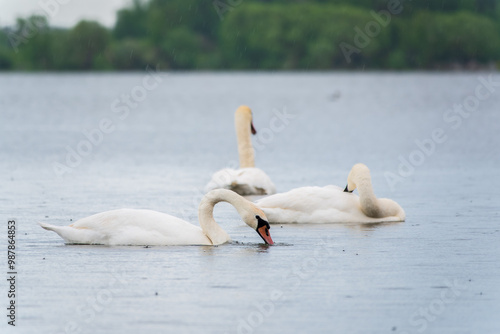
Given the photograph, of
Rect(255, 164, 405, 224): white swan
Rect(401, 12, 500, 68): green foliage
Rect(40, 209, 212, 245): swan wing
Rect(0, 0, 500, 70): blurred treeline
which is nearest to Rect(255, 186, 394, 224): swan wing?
Rect(255, 164, 405, 224): white swan

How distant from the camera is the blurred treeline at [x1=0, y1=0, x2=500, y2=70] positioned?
123375mm

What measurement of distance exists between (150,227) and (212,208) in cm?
71

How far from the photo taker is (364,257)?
11.5 meters

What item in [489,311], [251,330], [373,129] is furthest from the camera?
[373,129]

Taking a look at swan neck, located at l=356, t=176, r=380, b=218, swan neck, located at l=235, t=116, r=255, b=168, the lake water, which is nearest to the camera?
the lake water

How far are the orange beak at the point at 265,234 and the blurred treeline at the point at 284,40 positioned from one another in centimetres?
10660

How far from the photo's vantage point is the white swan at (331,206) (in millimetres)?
14047

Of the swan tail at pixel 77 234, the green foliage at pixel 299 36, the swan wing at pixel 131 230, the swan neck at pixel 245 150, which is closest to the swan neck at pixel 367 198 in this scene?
the swan wing at pixel 131 230

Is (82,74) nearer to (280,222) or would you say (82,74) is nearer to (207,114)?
(207,114)

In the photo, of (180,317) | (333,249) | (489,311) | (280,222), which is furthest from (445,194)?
(180,317)

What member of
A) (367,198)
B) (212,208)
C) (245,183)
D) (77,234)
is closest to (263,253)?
(212,208)

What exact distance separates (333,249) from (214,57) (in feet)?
476

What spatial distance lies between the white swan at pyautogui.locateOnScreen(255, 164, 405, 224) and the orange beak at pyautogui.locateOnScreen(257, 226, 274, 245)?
1816 mm

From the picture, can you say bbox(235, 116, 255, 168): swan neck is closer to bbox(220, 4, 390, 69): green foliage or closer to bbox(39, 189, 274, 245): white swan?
bbox(39, 189, 274, 245): white swan
